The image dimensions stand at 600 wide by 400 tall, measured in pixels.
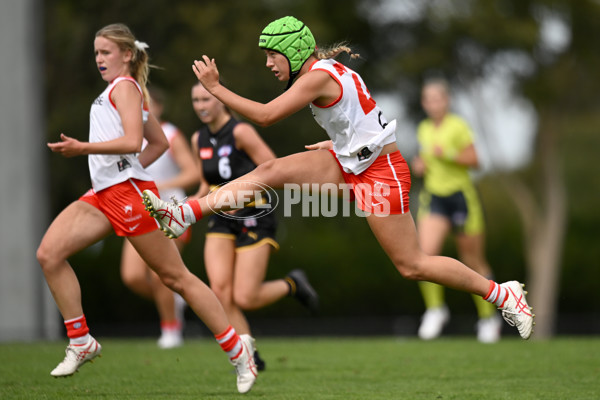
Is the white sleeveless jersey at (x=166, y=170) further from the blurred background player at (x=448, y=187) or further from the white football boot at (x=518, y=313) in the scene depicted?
the white football boot at (x=518, y=313)

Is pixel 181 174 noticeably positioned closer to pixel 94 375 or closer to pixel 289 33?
pixel 94 375

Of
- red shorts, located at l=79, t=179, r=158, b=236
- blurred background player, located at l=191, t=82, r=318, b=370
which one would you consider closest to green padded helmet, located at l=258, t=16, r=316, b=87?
red shorts, located at l=79, t=179, r=158, b=236

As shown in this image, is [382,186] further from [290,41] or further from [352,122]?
[290,41]

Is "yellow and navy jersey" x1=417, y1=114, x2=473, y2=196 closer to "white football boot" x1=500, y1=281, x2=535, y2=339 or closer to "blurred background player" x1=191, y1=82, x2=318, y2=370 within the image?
"blurred background player" x1=191, y1=82, x2=318, y2=370

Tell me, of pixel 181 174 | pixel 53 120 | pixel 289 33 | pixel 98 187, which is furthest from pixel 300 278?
pixel 53 120

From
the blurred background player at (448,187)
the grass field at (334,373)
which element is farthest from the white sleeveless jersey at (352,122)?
the blurred background player at (448,187)

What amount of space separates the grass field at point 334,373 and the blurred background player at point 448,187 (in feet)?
3.56

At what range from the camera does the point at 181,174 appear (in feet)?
28.7

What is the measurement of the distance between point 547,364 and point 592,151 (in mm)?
19529

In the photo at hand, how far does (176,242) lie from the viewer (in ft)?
28.8

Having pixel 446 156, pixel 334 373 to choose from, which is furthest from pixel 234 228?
pixel 446 156

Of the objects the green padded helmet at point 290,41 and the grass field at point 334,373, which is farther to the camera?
the grass field at point 334,373

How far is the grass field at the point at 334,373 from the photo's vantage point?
18.0 feet

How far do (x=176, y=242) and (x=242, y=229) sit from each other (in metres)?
2.00
